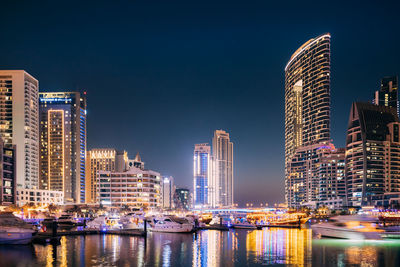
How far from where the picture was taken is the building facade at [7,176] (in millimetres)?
132375

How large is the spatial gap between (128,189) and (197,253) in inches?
4236

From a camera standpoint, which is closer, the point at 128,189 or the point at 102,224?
the point at 102,224

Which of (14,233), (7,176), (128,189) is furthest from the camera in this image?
(128,189)

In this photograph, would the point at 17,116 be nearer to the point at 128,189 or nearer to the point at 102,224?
the point at 128,189

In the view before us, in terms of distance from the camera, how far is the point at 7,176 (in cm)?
13712

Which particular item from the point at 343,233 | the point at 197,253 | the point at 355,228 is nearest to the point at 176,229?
the point at 197,253

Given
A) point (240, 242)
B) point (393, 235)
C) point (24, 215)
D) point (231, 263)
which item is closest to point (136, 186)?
point (24, 215)

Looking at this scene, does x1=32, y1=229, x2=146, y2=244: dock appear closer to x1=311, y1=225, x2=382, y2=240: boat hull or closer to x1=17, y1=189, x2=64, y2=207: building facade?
x1=311, y1=225, x2=382, y2=240: boat hull

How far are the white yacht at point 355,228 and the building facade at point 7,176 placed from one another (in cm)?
9917

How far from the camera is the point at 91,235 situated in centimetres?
8594

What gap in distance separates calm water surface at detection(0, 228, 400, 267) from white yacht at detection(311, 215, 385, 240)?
2922mm

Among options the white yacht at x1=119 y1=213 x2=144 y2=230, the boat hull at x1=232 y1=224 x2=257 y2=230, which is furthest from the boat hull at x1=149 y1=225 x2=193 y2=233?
the boat hull at x1=232 y1=224 x2=257 y2=230

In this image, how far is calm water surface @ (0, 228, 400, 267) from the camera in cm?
5291

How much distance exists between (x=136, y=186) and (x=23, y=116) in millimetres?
70498
